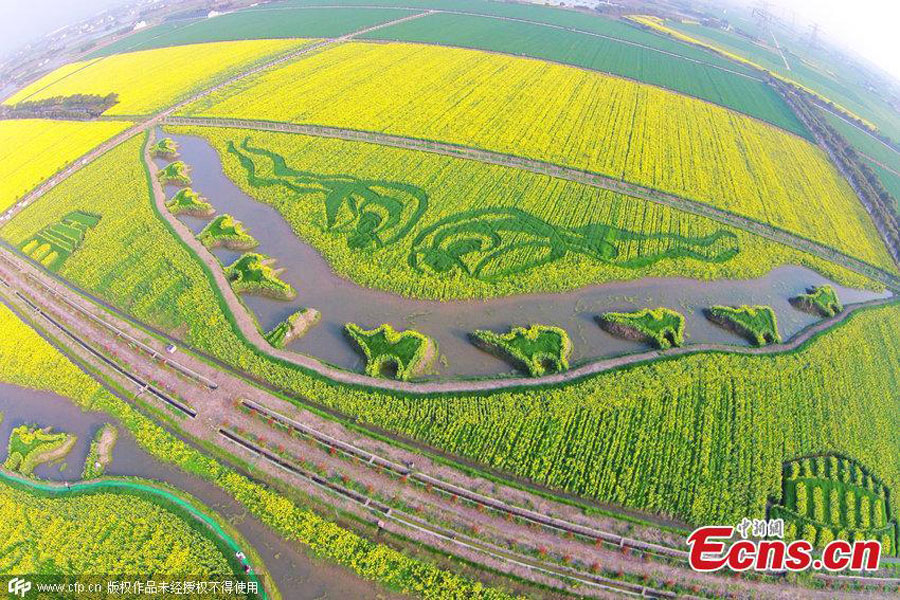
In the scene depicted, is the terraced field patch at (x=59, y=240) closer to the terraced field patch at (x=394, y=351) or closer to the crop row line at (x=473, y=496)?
the crop row line at (x=473, y=496)

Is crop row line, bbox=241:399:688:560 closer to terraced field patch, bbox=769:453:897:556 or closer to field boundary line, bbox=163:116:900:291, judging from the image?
terraced field patch, bbox=769:453:897:556

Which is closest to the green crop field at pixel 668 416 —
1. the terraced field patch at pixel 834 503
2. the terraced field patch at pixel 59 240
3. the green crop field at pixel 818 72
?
the terraced field patch at pixel 834 503

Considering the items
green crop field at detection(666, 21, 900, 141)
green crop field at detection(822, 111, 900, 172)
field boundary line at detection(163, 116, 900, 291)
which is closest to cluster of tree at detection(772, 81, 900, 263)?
green crop field at detection(822, 111, 900, 172)

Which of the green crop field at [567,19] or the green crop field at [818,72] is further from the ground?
the green crop field at [567,19]

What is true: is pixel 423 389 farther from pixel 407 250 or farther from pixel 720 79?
pixel 720 79

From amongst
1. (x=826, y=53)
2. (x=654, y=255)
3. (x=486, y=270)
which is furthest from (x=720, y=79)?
(x=826, y=53)
